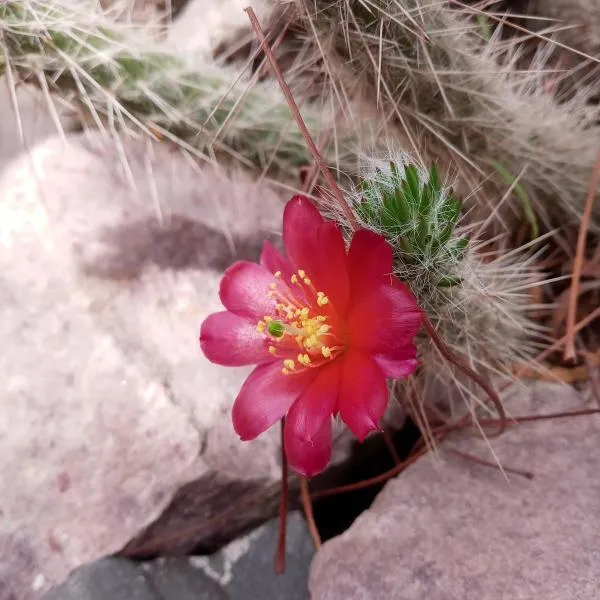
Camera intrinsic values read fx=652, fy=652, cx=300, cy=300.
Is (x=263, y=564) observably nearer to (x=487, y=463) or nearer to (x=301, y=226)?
A: (x=487, y=463)

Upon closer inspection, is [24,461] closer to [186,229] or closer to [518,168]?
[186,229]

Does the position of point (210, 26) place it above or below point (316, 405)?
above

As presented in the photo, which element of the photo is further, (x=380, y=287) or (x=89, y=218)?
(x=89, y=218)

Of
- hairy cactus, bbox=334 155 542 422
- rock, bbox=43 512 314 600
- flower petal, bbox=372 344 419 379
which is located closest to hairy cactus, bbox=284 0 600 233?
hairy cactus, bbox=334 155 542 422

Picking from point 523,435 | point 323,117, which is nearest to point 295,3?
point 323,117

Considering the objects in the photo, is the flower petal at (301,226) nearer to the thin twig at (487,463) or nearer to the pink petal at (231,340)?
the pink petal at (231,340)

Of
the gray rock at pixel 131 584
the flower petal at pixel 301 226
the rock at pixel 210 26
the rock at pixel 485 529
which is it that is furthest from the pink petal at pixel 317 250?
the rock at pixel 210 26

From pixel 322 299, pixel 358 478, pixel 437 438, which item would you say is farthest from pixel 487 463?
pixel 322 299
